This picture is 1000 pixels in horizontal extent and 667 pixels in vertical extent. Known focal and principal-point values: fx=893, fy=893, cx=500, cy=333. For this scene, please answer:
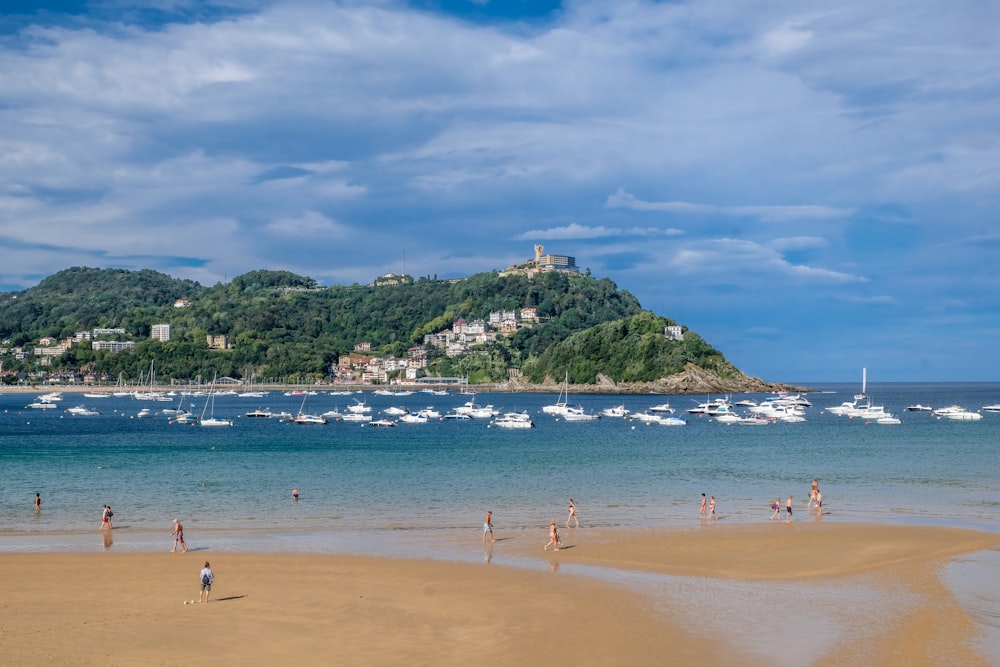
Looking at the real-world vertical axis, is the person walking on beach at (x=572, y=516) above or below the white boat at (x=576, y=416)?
below

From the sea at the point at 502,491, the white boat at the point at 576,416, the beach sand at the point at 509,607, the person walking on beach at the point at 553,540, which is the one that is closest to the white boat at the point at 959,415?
the sea at the point at 502,491

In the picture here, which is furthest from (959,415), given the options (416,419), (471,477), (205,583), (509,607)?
(205,583)

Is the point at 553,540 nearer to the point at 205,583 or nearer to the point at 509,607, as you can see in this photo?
the point at 509,607

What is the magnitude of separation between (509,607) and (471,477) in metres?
29.0

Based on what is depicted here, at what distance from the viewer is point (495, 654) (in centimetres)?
1833

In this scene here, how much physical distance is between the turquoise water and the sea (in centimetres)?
20

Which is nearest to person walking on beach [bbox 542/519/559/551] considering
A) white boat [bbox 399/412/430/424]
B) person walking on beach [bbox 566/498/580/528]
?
person walking on beach [bbox 566/498/580/528]

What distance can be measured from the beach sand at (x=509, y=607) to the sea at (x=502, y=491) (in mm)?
414

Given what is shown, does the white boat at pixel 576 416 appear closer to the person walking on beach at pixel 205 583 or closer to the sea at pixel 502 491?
the sea at pixel 502 491

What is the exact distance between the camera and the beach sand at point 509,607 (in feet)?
60.1

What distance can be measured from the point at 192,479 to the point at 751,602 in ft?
118

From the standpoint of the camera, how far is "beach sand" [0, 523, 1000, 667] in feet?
60.1

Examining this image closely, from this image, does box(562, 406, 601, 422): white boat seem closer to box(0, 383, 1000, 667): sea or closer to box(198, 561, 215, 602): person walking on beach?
box(0, 383, 1000, 667): sea

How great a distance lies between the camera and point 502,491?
45125mm
